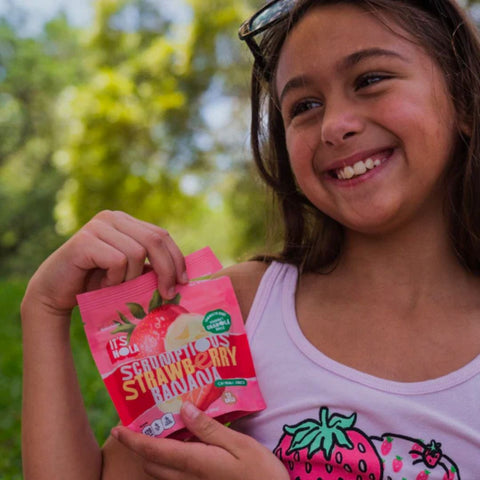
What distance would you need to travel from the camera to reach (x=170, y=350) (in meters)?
1.43

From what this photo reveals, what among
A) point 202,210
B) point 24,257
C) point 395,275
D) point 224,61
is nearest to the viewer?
point 395,275

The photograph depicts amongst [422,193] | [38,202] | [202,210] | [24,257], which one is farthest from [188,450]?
[38,202]

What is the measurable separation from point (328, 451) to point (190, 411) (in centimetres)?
30

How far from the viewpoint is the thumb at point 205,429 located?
1.37 m

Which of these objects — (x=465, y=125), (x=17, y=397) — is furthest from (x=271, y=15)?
(x=17, y=397)

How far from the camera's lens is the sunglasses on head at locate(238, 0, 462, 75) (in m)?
1.61

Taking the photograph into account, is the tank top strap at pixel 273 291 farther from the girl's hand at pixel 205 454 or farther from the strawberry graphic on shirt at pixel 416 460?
the strawberry graphic on shirt at pixel 416 460

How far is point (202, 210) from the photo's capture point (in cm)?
1847

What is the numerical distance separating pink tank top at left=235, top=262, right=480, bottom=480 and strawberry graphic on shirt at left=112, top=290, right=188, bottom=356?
0.26 metres

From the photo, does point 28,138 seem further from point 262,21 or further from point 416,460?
point 416,460

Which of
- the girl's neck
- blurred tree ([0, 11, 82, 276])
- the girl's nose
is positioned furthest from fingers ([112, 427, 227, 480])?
blurred tree ([0, 11, 82, 276])

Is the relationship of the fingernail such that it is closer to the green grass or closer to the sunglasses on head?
the sunglasses on head

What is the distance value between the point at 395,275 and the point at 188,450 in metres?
0.65

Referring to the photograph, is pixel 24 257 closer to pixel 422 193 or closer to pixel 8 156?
pixel 8 156
